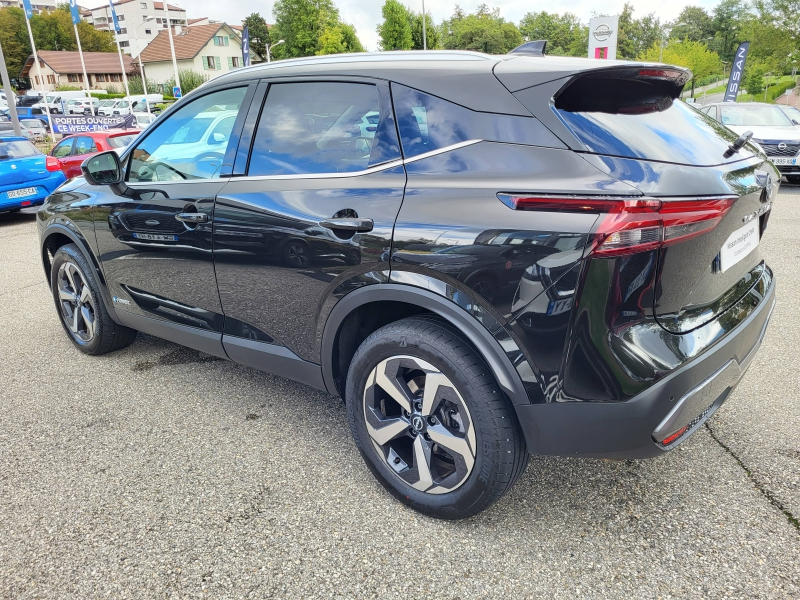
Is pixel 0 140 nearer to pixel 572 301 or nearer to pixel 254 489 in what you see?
pixel 254 489

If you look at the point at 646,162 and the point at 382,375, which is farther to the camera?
the point at 382,375

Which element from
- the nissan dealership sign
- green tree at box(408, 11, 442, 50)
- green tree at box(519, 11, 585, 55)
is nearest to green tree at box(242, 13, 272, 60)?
green tree at box(408, 11, 442, 50)

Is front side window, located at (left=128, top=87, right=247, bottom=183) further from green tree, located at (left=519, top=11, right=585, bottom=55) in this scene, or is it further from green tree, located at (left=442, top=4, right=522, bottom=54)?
green tree, located at (left=519, top=11, right=585, bottom=55)

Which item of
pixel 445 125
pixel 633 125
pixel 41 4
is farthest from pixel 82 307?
pixel 41 4

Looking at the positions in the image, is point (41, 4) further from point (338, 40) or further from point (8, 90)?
point (8, 90)

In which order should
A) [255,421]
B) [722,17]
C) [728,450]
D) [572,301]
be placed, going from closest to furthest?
→ [572,301], [728,450], [255,421], [722,17]

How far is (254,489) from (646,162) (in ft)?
6.60

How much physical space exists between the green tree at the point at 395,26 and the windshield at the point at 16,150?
6138 centimetres

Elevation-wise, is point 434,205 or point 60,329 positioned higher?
point 434,205

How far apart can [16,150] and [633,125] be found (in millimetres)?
11625

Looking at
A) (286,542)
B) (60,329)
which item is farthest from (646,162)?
(60,329)

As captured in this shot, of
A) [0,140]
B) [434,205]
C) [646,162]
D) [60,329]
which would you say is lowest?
[60,329]

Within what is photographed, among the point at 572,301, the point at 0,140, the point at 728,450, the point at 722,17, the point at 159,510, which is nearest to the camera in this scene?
the point at 572,301

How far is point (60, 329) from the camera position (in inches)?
193
